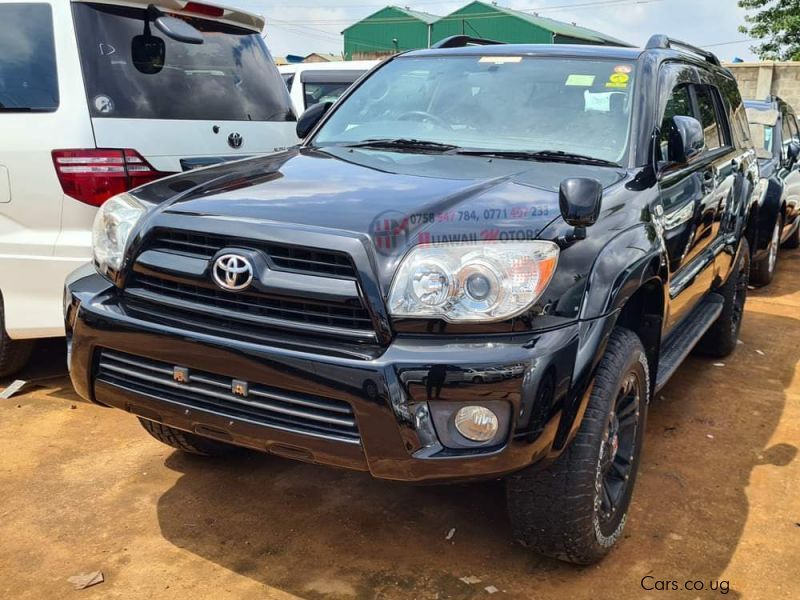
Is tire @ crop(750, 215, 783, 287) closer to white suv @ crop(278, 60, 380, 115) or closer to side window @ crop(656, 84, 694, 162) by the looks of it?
side window @ crop(656, 84, 694, 162)

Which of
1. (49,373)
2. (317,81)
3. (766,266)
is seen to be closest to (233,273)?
(49,373)

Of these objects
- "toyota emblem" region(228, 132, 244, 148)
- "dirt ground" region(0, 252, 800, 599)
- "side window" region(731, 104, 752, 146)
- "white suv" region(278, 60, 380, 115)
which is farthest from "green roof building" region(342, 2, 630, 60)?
"dirt ground" region(0, 252, 800, 599)

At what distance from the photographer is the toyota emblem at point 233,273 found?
7.45 feet

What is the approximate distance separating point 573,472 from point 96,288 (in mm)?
1672

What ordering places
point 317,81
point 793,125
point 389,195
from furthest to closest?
point 317,81, point 793,125, point 389,195

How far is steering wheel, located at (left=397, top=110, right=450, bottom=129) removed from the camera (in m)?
3.40

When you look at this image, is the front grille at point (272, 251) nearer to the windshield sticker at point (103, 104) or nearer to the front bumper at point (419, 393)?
the front bumper at point (419, 393)

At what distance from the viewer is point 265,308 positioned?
230 centimetres

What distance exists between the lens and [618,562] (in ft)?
8.93

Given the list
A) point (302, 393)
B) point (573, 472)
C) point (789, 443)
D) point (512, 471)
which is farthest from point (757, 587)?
A: point (302, 393)

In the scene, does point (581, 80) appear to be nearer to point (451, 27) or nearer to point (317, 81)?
point (317, 81)

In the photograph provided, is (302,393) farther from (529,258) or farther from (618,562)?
(618,562)

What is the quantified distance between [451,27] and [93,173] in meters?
42.4

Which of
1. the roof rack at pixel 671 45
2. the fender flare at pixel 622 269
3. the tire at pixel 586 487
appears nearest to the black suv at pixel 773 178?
the roof rack at pixel 671 45
